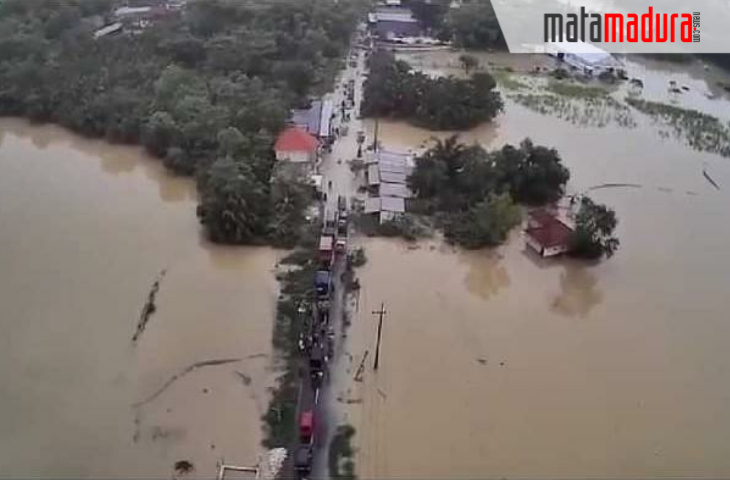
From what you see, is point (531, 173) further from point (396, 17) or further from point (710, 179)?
point (396, 17)

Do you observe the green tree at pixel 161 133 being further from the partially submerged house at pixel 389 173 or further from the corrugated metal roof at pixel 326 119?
the partially submerged house at pixel 389 173

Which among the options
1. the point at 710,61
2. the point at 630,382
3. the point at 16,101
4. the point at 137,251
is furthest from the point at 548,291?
the point at 710,61

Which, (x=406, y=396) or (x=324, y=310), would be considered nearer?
(x=406, y=396)

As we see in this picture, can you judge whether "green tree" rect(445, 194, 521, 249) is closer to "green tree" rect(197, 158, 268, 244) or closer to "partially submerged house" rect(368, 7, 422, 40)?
"green tree" rect(197, 158, 268, 244)

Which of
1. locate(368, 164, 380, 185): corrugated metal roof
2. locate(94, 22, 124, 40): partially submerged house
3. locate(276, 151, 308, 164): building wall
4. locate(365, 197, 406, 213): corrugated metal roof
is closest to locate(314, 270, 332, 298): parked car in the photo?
locate(365, 197, 406, 213): corrugated metal roof

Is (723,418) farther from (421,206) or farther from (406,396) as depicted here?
(421,206)

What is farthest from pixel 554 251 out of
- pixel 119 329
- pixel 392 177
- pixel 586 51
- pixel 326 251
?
pixel 586 51
